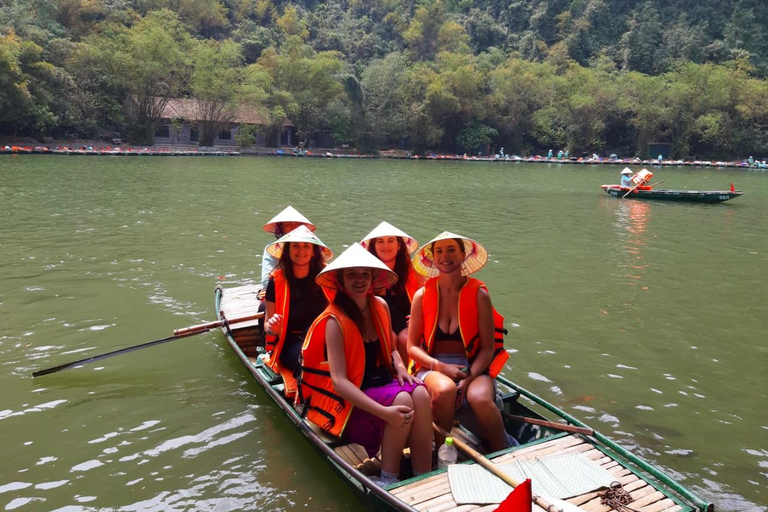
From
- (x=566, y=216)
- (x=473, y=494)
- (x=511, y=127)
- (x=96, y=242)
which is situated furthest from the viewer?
(x=511, y=127)

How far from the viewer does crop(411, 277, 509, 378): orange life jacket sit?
4066 mm

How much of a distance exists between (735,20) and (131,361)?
85.9 metres

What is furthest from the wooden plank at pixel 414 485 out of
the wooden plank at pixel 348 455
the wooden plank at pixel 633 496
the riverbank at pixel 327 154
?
the riverbank at pixel 327 154

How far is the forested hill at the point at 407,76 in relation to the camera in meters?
41.1

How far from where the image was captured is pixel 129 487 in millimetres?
4051

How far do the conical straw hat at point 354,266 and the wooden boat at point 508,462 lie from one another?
1.04 meters

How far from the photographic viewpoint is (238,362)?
20.2ft

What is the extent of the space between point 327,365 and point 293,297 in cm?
111

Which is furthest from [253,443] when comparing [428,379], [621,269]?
[621,269]

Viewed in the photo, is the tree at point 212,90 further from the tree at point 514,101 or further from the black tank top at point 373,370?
the black tank top at point 373,370

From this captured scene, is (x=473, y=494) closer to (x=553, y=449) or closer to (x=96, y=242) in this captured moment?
(x=553, y=449)

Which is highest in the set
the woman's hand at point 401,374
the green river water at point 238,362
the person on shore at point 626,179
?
the person on shore at point 626,179

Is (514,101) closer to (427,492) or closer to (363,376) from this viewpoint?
(363,376)

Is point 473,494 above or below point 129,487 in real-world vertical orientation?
above
